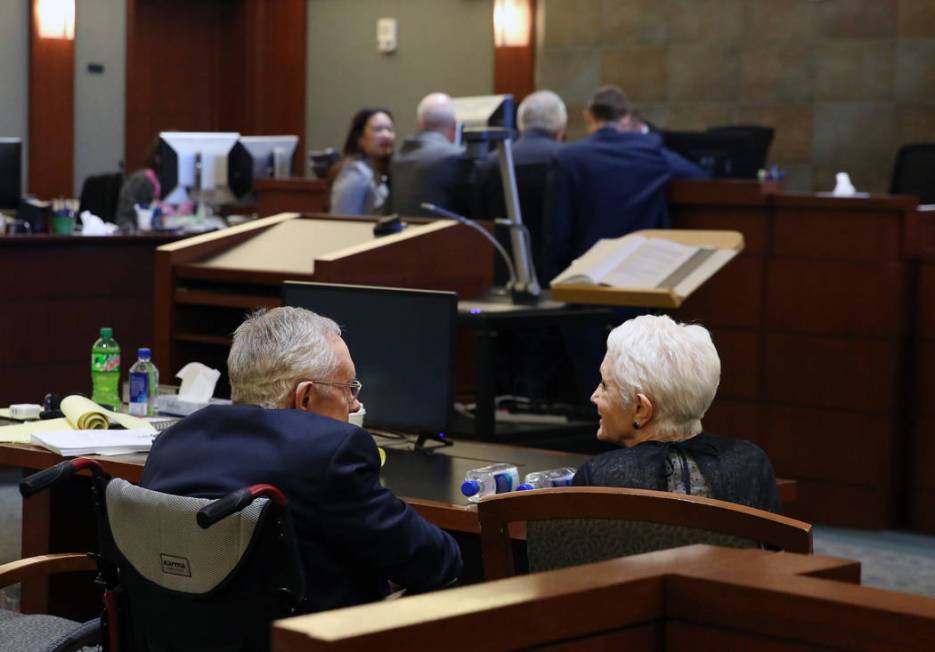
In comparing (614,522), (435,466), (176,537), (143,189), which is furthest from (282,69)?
(614,522)

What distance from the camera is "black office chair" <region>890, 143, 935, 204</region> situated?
8.56 meters

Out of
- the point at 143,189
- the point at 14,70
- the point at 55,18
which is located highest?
the point at 55,18

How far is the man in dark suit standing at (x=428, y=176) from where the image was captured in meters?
6.44

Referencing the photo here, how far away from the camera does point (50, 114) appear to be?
1109cm

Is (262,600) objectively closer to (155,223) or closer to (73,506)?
(73,506)

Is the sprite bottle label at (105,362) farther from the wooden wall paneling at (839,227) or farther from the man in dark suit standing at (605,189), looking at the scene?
the wooden wall paneling at (839,227)

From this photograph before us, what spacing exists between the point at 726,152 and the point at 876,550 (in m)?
2.66

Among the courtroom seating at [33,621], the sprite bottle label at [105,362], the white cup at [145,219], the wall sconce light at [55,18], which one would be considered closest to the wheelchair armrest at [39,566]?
Answer: the courtroom seating at [33,621]

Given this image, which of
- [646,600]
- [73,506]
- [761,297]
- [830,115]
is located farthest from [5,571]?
[830,115]

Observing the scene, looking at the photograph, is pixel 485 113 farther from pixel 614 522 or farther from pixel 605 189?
pixel 614 522

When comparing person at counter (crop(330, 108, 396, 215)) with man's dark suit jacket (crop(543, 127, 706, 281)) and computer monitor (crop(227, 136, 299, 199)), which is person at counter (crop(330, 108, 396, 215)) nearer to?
man's dark suit jacket (crop(543, 127, 706, 281))

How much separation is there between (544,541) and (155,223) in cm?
623

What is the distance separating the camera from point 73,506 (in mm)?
3359

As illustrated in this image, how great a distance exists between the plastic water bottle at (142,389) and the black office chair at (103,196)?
5.82 meters
